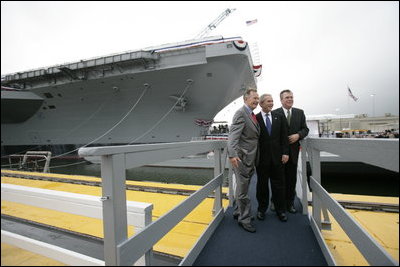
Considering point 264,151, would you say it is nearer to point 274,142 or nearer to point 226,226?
point 274,142

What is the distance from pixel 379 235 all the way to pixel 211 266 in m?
1.84

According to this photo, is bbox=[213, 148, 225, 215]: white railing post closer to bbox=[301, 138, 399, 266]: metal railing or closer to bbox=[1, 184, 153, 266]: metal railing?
bbox=[301, 138, 399, 266]: metal railing

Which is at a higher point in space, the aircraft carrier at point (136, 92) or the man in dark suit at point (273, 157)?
the aircraft carrier at point (136, 92)

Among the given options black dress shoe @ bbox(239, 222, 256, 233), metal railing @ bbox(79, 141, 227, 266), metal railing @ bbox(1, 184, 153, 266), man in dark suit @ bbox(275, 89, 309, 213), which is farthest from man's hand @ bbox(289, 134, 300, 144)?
metal railing @ bbox(1, 184, 153, 266)

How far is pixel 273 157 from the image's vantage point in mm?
2742

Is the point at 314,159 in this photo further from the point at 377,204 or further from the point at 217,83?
the point at 217,83

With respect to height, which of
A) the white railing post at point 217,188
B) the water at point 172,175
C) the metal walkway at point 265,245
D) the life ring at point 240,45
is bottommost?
the water at point 172,175

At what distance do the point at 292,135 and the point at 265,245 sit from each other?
1519mm

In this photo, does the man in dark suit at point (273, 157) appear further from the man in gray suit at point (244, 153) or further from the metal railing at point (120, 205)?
the metal railing at point (120, 205)

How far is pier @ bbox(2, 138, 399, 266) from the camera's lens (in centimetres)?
104

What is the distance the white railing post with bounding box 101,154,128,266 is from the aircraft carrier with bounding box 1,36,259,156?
10.4 m

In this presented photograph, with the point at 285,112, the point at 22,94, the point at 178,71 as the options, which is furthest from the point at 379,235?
the point at 22,94

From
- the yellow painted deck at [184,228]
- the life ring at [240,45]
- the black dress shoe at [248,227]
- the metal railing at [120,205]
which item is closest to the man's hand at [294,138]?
the yellow painted deck at [184,228]

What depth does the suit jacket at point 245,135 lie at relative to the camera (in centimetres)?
245
